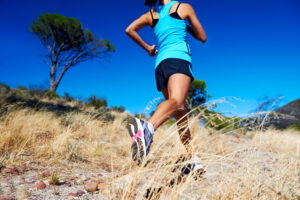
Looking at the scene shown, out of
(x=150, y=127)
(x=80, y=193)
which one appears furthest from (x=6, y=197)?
(x=150, y=127)

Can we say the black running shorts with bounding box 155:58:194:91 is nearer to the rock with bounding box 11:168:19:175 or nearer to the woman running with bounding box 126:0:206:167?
the woman running with bounding box 126:0:206:167

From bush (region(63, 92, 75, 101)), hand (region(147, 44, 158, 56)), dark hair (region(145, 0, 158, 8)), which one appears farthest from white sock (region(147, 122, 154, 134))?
bush (region(63, 92, 75, 101))

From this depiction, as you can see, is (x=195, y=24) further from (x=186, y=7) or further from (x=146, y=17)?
(x=146, y=17)

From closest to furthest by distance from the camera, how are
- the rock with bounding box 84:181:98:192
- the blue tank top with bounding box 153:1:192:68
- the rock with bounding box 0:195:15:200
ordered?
the rock with bounding box 0:195:15:200
the rock with bounding box 84:181:98:192
the blue tank top with bounding box 153:1:192:68

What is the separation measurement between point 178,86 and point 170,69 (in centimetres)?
19

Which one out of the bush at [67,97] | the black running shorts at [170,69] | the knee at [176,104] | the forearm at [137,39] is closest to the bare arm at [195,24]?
the black running shorts at [170,69]

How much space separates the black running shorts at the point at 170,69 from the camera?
156cm

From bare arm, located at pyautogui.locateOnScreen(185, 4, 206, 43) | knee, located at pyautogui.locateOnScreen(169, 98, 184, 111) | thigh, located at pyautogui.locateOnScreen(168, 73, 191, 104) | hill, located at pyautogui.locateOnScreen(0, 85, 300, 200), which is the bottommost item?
hill, located at pyautogui.locateOnScreen(0, 85, 300, 200)

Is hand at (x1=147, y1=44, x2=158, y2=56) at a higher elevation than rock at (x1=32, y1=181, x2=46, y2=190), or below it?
higher

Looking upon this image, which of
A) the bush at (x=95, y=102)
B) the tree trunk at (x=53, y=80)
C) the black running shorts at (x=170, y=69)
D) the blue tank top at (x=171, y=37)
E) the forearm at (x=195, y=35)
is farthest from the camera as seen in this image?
the tree trunk at (x=53, y=80)

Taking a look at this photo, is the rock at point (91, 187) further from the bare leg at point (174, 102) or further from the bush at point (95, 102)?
the bush at point (95, 102)

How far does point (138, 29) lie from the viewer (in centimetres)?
191

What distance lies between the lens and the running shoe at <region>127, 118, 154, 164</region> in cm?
115

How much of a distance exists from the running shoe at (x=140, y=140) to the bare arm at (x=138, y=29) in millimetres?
923
